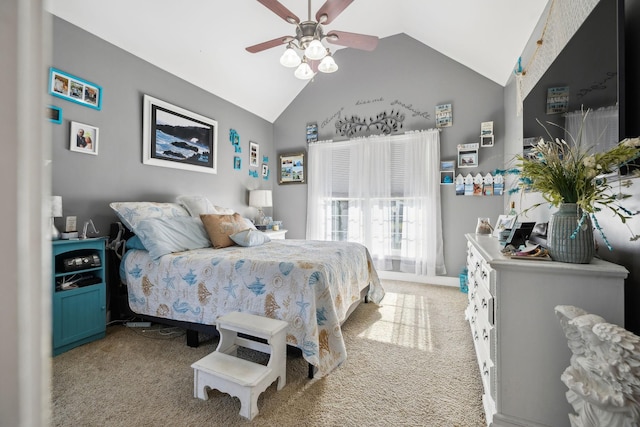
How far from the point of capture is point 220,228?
109 inches

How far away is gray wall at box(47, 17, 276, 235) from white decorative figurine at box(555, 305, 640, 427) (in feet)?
10.9

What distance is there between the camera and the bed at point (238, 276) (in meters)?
1.82

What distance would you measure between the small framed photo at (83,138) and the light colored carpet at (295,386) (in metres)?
1.60

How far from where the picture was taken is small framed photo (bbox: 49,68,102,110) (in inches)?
89.3

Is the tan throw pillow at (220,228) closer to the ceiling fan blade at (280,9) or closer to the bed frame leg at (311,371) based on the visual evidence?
the bed frame leg at (311,371)

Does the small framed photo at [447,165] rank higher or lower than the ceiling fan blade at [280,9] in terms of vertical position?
lower

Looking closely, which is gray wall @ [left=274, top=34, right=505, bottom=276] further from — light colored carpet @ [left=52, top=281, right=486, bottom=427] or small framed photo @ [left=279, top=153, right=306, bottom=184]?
light colored carpet @ [left=52, top=281, right=486, bottom=427]

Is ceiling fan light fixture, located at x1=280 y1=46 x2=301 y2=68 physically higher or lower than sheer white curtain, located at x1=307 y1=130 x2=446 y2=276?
higher

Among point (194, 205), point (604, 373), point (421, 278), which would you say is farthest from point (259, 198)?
Result: point (604, 373)

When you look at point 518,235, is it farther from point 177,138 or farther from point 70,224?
point 177,138

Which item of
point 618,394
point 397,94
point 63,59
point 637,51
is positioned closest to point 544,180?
point 637,51

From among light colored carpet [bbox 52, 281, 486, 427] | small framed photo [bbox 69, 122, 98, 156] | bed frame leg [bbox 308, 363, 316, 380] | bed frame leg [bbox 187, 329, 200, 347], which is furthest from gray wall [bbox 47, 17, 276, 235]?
bed frame leg [bbox 308, 363, 316, 380]

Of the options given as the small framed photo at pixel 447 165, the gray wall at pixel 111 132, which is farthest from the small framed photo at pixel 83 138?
the small framed photo at pixel 447 165

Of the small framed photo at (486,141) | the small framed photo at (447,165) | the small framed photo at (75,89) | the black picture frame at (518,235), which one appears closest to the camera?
the black picture frame at (518,235)
